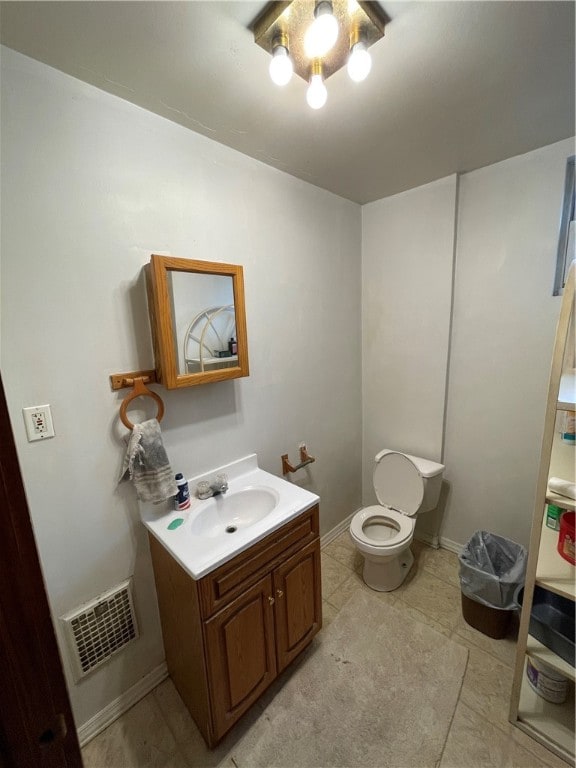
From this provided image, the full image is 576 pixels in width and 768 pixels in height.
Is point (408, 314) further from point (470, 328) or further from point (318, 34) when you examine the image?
point (318, 34)

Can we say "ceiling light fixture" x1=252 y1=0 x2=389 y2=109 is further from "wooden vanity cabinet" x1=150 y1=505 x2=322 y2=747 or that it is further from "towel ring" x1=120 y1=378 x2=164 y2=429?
"wooden vanity cabinet" x1=150 y1=505 x2=322 y2=747

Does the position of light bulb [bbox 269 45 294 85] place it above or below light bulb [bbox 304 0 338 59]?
below

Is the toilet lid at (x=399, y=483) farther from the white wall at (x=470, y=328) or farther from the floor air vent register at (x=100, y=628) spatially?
the floor air vent register at (x=100, y=628)

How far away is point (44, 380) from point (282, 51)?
1279mm

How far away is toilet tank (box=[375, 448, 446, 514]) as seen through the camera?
1.96m

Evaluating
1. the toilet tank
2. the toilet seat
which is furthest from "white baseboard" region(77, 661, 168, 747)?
the toilet tank

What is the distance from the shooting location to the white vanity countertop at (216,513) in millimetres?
1090

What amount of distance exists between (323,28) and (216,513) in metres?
1.74

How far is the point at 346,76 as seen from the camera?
108 centimetres

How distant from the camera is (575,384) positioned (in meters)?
1.16

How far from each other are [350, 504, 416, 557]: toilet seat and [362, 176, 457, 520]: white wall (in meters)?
0.48

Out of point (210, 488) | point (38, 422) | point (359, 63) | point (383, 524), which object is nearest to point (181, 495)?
point (210, 488)

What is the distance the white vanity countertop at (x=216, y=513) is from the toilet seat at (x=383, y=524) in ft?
1.98

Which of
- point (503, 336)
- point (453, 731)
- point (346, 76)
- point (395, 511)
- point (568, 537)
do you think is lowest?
point (453, 731)
